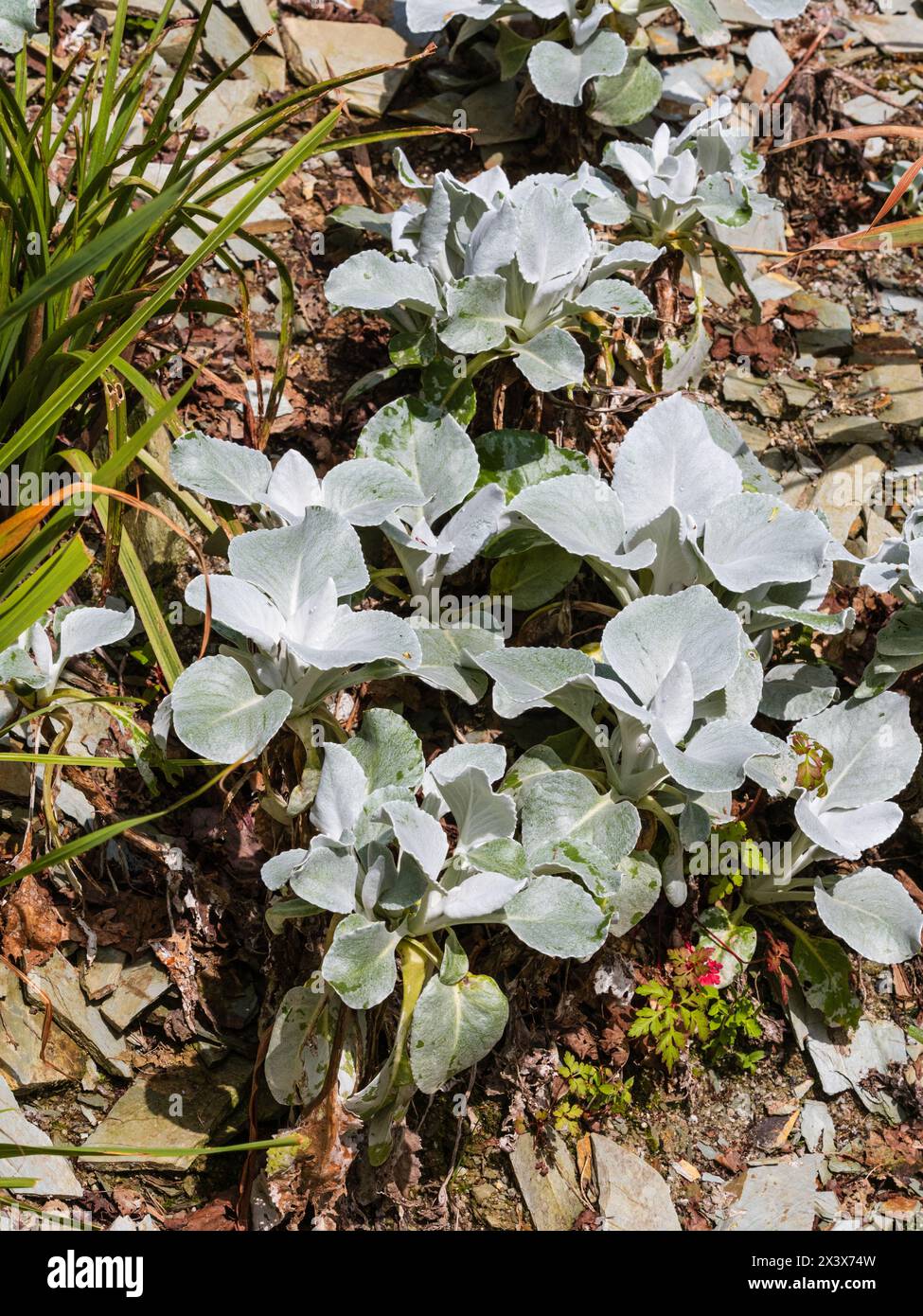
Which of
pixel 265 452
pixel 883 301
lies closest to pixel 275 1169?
pixel 265 452

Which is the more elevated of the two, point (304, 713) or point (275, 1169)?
point (304, 713)

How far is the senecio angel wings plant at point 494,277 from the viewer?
2.30 meters

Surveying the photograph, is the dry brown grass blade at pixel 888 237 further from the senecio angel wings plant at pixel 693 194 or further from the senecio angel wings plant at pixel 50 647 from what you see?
the senecio angel wings plant at pixel 50 647

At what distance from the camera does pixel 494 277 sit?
228cm

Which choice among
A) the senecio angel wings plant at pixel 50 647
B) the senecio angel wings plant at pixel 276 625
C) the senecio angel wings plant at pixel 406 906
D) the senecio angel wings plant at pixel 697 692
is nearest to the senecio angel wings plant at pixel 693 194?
the senecio angel wings plant at pixel 697 692

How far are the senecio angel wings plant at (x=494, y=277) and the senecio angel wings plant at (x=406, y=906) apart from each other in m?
0.85

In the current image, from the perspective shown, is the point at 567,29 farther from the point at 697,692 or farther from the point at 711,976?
the point at 711,976

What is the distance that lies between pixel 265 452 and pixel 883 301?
5.52 ft

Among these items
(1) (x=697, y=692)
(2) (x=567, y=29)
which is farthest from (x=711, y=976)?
(2) (x=567, y=29)

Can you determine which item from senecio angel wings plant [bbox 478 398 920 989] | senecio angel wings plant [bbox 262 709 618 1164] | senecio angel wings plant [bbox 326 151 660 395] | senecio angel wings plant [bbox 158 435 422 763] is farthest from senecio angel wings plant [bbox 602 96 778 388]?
senecio angel wings plant [bbox 262 709 618 1164]

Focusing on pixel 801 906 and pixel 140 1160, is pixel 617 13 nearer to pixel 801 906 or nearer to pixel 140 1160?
pixel 801 906

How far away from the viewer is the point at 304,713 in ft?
6.57

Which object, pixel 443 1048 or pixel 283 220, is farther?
pixel 283 220

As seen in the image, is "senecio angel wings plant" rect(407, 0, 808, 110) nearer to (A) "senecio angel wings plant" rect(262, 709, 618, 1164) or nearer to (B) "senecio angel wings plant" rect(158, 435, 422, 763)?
(B) "senecio angel wings plant" rect(158, 435, 422, 763)
